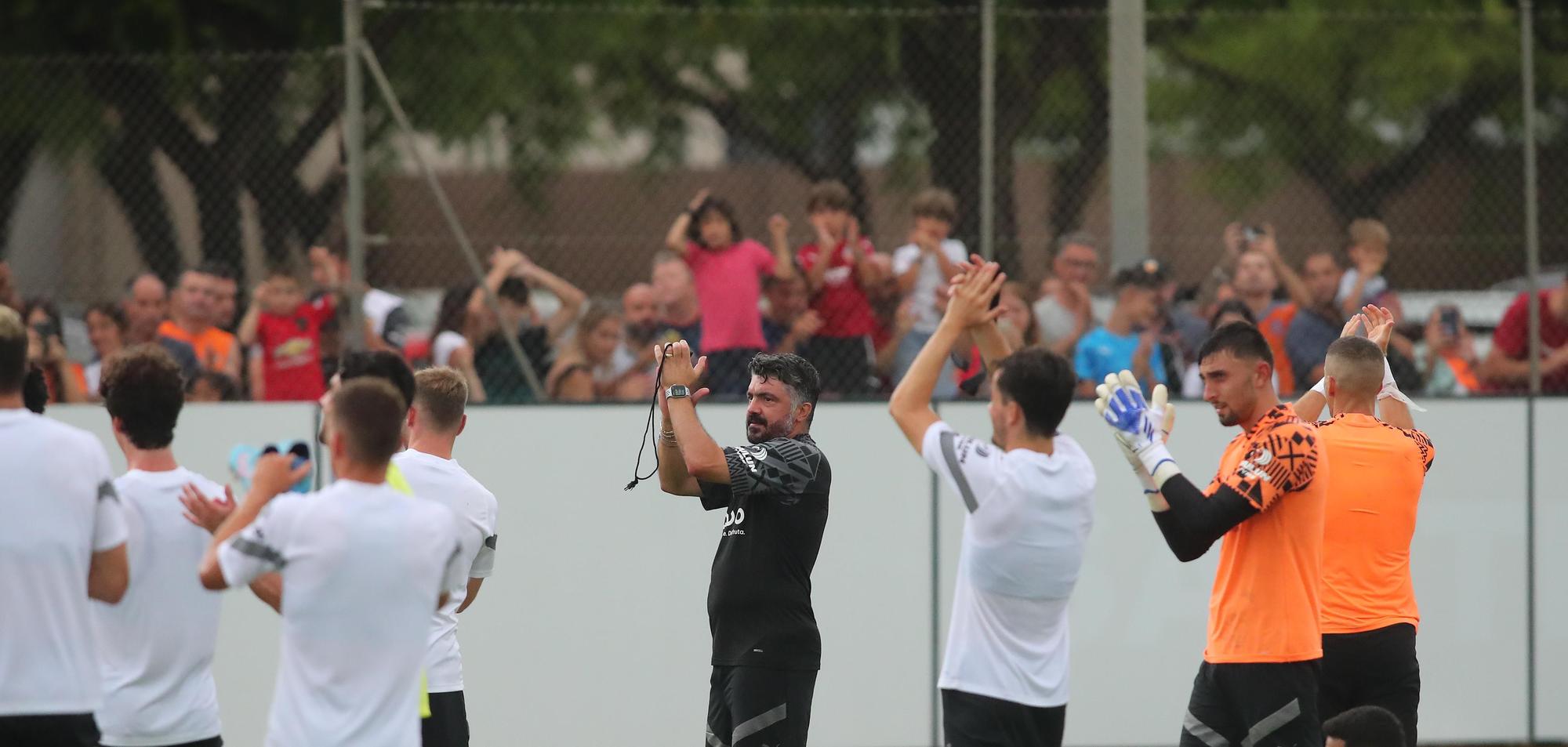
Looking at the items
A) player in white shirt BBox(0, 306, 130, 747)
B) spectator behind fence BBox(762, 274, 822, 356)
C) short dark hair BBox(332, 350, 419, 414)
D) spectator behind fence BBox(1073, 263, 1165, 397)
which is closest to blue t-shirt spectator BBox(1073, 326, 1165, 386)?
spectator behind fence BBox(1073, 263, 1165, 397)

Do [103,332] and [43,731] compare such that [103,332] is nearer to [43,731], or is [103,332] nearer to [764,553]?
[764,553]

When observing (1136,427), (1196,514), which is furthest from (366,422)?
(1196,514)

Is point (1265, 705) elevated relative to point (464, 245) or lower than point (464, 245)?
lower

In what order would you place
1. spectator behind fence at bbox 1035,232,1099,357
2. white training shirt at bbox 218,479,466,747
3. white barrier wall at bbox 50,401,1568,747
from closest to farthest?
white training shirt at bbox 218,479,466,747, white barrier wall at bbox 50,401,1568,747, spectator behind fence at bbox 1035,232,1099,357

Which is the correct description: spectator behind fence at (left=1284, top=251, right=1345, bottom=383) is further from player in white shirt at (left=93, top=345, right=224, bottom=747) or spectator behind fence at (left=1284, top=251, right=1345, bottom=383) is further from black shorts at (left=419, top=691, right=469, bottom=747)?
player in white shirt at (left=93, top=345, right=224, bottom=747)

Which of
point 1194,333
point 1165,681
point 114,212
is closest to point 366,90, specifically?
point 114,212

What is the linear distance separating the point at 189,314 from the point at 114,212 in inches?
57.3

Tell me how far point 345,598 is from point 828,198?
569 cm

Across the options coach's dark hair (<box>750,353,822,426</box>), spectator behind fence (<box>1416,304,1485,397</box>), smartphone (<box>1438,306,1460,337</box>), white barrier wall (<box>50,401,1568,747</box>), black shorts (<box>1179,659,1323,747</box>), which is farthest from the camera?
smartphone (<box>1438,306,1460,337</box>)

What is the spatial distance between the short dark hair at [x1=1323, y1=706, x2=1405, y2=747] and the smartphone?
16.3 ft

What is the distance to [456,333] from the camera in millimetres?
9523

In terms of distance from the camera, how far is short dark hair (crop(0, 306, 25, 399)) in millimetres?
4539

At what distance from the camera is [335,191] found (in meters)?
9.40

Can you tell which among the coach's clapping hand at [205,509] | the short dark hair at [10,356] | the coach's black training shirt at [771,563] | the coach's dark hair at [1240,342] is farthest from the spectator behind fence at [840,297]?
the short dark hair at [10,356]
